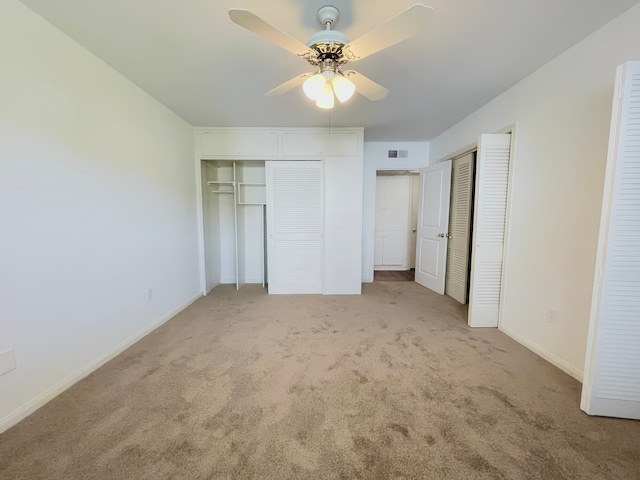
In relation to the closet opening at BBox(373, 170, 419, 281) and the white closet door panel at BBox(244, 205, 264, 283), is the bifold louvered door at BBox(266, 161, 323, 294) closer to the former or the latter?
the white closet door panel at BBox(244, 205, 264, 283)

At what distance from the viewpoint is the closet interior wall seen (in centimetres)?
427

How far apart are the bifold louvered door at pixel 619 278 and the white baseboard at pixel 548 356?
0.42 m

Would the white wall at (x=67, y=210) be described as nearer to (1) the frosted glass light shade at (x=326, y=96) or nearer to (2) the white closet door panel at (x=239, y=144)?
(2) the white closet door panel at (x=239, y=144)

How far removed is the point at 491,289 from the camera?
2820mm

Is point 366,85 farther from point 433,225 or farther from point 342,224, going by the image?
point 433,225

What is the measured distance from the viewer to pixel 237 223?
14.4ft

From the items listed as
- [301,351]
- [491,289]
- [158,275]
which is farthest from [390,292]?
[158,275]

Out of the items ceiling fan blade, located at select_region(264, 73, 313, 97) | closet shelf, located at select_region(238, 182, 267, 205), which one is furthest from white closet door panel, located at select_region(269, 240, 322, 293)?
ceiling fan blade, located at select_region(264, 73, 313, 97)

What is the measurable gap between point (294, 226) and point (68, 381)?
9.30 ft

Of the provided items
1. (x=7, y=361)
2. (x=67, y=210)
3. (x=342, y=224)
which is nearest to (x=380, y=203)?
(x=342, y=224)

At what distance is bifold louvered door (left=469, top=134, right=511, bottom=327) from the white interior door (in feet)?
3.90

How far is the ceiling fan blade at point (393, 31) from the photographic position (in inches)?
44.4

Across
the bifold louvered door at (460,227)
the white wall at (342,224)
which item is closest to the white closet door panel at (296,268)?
the white wall at (342,224)

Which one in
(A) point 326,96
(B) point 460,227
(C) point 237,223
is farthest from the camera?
(C) point 237,223
